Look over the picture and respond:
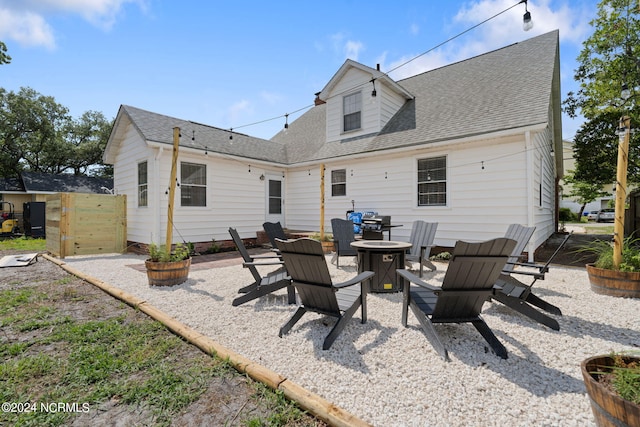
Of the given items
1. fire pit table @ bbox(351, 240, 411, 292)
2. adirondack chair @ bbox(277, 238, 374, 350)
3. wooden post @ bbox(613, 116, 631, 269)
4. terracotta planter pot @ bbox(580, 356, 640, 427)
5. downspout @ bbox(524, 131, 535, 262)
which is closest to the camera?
terracotta planter pot @ bbox(580, 356, 640, 427)

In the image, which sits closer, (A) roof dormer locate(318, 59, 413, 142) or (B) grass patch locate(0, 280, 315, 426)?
(B) grass patch locate(0, 280, 315, 426)

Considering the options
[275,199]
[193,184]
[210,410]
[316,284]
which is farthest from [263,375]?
[275,199]

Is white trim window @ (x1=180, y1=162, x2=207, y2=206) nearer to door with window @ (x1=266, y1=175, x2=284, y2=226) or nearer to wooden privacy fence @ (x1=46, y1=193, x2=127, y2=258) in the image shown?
wooden privacy fence @ (x1=46, y1=193, x2=127, y2=258)

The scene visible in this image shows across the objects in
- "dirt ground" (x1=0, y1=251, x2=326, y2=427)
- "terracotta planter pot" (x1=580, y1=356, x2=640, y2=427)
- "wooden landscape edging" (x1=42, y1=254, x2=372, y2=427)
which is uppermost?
"terracotta planter pot" (x1=580, y1=356, x2=640, y2=427)

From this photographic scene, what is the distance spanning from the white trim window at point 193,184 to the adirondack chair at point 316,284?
682 centimetres

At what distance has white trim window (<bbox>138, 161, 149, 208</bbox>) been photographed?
28.6ft

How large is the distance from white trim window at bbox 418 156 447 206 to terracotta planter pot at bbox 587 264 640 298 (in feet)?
12.4

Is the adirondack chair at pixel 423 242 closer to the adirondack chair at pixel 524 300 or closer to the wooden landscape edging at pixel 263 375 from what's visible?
the adirondack chair at pixel 524 300

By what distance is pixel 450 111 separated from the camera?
28.3ft

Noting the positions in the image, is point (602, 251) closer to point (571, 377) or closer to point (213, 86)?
point (571, 377)

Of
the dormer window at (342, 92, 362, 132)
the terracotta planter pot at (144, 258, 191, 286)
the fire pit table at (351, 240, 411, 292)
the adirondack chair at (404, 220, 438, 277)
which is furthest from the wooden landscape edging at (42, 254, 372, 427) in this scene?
the dormer window at (342, 92, 362, 132)

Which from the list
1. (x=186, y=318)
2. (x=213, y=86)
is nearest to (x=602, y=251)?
(x=186, y=318)

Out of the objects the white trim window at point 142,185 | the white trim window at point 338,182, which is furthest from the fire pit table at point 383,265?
the white trim window at point 142,185

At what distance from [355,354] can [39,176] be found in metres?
26.0
